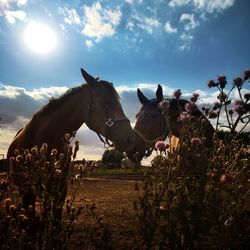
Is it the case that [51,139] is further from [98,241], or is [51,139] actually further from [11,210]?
[11,210]

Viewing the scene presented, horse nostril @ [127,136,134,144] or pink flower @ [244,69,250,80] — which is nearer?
pink flower @ [244,69,250,80]

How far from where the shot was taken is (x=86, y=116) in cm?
618

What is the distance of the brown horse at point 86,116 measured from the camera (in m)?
5.81

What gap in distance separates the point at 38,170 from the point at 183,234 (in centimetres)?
137

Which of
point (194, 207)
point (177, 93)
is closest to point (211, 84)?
point (177, 93)

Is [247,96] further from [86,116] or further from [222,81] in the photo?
[86,116]

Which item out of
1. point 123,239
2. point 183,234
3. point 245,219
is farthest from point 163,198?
point 123,239

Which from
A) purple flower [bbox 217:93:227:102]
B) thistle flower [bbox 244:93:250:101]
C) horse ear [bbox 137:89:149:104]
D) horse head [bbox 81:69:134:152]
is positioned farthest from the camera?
horse ear [bbox 137:89:149:104]

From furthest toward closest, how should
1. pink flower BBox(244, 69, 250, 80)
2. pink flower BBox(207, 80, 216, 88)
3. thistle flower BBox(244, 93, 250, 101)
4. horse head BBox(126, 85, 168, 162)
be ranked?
horse head BBox(126, 85, 168, 162) < pink flower BBox(207, 80, 216, 88) < pink flower BBox(244, 69, 250, 80) < thistle flower BBox(244, 93, 250, 101)

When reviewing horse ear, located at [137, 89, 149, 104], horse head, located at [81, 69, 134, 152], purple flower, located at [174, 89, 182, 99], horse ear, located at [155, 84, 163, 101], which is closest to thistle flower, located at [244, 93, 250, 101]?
purple flower, located at [174, 89, 182, 99]

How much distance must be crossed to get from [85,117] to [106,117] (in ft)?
1.24

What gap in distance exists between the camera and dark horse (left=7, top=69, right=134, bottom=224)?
5793mm

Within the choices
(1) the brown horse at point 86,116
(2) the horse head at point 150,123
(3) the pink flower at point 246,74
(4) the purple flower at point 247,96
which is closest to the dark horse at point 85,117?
(1) the brown horse at point 86,116

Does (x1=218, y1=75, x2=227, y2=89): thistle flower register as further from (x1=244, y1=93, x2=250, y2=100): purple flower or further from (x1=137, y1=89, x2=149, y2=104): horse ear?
(x1=137, y1=89, x2=149, y2=104): horse ear
